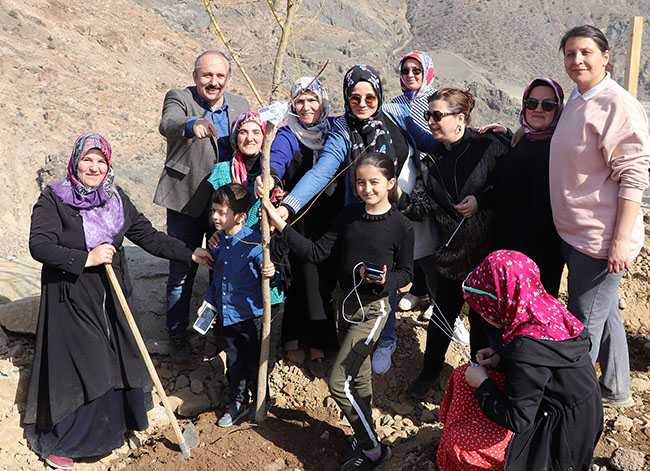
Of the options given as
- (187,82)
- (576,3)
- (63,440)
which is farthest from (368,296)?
(576,3)

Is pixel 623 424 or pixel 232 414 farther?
pixel 232 414

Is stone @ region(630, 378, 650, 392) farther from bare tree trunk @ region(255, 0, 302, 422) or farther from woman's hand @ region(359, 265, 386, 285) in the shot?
bare tree trunk @ region(255, 0, 302, 422)

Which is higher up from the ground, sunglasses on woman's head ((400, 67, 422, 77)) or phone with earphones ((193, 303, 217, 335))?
sunglasses on woman's head ((400, 67, 422, 77))

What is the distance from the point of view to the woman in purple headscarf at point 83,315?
9.88 ft

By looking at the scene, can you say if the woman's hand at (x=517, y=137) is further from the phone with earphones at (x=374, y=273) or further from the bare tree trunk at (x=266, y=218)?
the bare tree trunk at (x=266, y=218)

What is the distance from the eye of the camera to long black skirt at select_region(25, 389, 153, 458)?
3262 millimetres

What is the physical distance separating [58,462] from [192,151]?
2.10 metres

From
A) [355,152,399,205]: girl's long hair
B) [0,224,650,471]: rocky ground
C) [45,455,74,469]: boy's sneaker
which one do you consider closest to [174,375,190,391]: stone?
[0,224,650,471]: rocky ground

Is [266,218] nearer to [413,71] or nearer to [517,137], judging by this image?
[517,137]

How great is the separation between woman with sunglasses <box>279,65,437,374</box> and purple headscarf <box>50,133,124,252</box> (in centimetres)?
99

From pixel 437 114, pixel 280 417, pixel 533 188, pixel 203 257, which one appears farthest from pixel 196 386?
pixel 533 188

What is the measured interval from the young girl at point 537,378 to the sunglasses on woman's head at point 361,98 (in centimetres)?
128

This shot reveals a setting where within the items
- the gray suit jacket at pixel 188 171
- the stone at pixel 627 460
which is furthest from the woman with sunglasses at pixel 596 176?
the gray suit jacket at pixel 188 171

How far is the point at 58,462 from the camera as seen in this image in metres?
3.25
